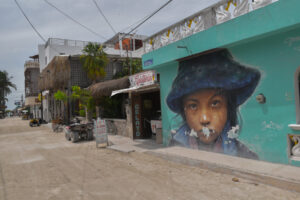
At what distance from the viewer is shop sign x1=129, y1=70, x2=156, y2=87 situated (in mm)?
11653

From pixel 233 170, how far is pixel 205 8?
17.0ft

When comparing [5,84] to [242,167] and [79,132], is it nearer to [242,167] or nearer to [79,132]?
[79,132]

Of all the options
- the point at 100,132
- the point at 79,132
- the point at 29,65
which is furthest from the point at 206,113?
the point at 29,65

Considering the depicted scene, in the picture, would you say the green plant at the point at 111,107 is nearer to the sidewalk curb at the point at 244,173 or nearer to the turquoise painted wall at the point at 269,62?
the sidewalk curb at the point at 244,173

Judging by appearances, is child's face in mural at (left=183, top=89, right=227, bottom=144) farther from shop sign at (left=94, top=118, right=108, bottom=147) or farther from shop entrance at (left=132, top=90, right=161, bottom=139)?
shop sign at (left=94, top=118, right=108, bottom=147)

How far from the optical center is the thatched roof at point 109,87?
1470 cm

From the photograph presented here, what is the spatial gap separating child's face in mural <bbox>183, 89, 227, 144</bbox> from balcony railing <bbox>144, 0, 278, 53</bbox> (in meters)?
2.26

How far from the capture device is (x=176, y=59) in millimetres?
9305

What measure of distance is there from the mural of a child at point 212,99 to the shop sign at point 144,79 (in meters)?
1.92

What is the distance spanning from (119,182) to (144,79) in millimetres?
7093

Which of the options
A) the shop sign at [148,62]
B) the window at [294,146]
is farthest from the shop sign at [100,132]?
the window at [294,146]

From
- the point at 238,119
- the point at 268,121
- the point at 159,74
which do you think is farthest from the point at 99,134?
the point at 268,121

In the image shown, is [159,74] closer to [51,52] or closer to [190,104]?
[190,104]

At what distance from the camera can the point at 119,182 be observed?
613 cm
